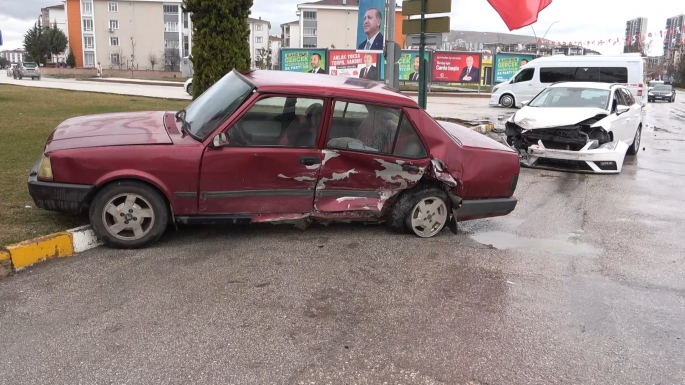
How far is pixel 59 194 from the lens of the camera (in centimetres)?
464

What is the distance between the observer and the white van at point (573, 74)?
67.0 feet

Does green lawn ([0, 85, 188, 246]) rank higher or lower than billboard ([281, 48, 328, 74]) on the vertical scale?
lower

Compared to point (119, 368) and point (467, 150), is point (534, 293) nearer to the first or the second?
A: point (467, 150)

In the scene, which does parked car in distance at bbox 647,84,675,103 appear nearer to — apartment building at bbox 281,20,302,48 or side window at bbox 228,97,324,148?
side window at bbox 228,97,324,148

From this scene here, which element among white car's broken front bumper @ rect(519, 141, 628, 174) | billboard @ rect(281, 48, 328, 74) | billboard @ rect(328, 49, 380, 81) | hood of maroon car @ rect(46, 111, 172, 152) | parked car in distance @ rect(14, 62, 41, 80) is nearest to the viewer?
hood of maroon car @ rect(46, 111, 172, 152)

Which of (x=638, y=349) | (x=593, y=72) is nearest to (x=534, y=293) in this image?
(x=638, y=349)

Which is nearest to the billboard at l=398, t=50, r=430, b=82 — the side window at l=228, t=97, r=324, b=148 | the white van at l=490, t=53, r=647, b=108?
the white van at l=490, t=53, r=647, b=108

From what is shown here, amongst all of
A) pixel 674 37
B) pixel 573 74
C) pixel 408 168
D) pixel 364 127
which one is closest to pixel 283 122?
pixel 364 127

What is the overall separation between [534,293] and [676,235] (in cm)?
274

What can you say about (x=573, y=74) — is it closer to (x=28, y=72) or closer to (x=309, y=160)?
(x=309, y=160)

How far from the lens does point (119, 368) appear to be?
3.09m

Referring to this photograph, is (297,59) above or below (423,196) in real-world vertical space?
above

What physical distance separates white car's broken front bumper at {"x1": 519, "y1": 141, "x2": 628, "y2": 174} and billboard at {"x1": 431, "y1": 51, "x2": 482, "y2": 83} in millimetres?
27193

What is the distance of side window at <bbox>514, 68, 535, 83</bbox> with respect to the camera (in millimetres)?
24375
